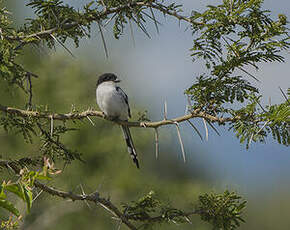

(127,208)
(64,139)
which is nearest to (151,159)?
(64,139)

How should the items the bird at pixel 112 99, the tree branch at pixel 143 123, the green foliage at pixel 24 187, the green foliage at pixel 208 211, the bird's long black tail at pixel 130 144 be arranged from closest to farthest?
the green foliage at pixel 24 187 < the tree branch at pixel 143 123 < the green foliage at pixel 208 211 < the bird's long black tail at pixel 130 144 < the bird at pixel 112 99

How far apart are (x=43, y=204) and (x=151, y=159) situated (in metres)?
4.65

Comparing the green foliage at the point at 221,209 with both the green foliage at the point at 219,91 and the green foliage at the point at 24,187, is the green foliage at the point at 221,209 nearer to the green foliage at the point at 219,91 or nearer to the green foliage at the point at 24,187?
the green foliage at the point at 219,91

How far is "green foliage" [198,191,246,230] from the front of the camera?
4172mm

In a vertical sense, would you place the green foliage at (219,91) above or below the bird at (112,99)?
above

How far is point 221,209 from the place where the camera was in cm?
418

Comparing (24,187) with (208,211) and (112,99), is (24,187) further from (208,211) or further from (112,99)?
(112,99)

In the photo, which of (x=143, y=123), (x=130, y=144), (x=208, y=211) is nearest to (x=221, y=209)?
(x=208, y=211)

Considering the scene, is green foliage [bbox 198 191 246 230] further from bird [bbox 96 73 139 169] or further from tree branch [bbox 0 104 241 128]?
bird [bbox 96 73 139 169]

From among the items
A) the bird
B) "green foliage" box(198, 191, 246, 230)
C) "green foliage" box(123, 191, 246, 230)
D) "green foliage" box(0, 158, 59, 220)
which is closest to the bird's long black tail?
the bird

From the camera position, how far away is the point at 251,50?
11.0 feet

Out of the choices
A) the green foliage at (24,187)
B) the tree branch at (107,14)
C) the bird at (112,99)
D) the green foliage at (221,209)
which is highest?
the tree branch at (107,14)

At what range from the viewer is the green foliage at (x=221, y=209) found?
164 inches

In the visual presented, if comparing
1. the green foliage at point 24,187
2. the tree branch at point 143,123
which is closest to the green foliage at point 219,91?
the tree branch at point 143,123
